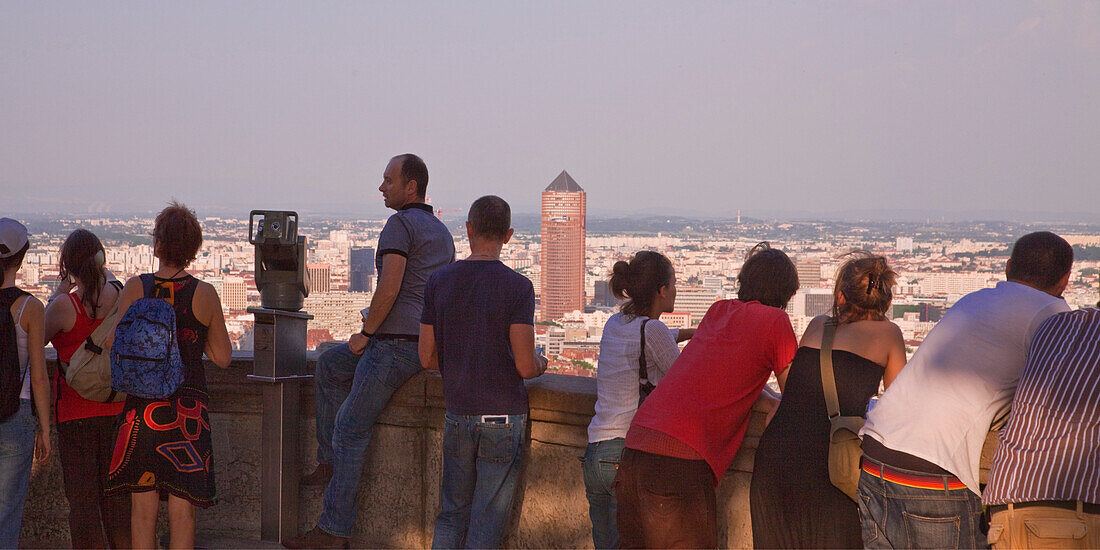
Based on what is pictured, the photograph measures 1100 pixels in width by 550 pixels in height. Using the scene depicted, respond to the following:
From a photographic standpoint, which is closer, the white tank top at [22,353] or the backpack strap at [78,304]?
the white tank top at [22,353]

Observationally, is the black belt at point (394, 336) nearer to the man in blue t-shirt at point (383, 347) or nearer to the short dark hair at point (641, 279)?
the man in blue t-shirt at point (383, 347)

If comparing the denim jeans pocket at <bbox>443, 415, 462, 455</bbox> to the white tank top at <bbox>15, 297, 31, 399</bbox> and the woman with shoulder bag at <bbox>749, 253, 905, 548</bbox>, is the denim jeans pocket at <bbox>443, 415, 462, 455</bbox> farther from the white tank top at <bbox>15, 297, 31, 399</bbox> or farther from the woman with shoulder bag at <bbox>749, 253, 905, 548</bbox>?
the white tank top at <bbox>15, 297, 31, 399</bbox>

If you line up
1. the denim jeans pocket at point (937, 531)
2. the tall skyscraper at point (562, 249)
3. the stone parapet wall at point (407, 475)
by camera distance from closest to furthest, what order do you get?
the denim jeans pocket at point (937, 531)
the stone parapet wall at point (407, 475)
the tall skyscraper at point (562, 249)

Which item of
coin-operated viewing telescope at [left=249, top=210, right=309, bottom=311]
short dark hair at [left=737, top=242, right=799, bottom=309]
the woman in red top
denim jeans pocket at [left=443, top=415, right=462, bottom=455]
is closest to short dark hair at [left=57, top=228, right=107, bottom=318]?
the woman in red top

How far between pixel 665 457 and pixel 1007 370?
1120 mm

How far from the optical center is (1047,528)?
2.52m

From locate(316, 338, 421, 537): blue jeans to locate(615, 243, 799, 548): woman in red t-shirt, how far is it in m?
1.37

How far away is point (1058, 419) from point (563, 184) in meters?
11.6

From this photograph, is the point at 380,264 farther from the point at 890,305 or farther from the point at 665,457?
the point at 890,305

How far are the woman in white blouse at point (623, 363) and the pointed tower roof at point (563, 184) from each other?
9176mm

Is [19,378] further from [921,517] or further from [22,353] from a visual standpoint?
[921,517]

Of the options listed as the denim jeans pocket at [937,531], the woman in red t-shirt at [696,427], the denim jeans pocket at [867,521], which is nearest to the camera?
the denim jeans pocket at [937,531]

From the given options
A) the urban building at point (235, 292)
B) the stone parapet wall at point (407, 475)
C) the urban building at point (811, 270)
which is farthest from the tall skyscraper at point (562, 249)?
the stone parapet wall at point (407, 475)

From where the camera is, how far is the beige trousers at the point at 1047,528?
2492mm
